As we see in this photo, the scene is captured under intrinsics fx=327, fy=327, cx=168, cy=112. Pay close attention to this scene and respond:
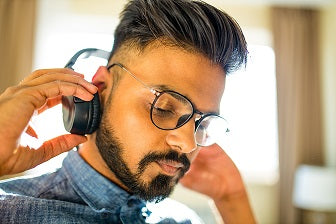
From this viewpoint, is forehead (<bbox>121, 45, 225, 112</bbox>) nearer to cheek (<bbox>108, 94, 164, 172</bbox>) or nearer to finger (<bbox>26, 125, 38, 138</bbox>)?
cheek (<bbox>108, 94, 164, 172</bbox>)

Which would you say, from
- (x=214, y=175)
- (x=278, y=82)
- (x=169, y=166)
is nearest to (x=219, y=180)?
(x=214, y=175)

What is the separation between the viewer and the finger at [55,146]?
2.48 feet

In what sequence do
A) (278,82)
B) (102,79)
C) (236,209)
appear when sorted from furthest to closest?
(278,82)
(236,209)
(102,79)

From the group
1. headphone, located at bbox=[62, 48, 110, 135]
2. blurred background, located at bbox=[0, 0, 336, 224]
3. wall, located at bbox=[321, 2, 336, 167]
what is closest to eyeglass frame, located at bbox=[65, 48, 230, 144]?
headphone, located at bbox=[62, 48, 110, 135]

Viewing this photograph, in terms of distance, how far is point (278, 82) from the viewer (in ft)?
10.6

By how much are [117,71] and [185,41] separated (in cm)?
20

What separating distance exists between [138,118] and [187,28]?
0.88ft

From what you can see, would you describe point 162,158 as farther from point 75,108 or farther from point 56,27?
point 56,27

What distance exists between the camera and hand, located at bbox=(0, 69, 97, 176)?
618 millimetres

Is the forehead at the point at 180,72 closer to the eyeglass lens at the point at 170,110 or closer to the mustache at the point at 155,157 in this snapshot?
the eyeglass lens at the point at 170,110

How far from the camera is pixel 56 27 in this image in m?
2.82

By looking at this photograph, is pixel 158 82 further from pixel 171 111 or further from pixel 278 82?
pixel 278 82

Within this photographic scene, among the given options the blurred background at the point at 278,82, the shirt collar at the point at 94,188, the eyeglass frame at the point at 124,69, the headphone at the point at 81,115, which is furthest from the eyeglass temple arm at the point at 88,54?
the blurred background at the point at 278,82

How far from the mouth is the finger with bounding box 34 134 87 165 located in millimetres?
212
